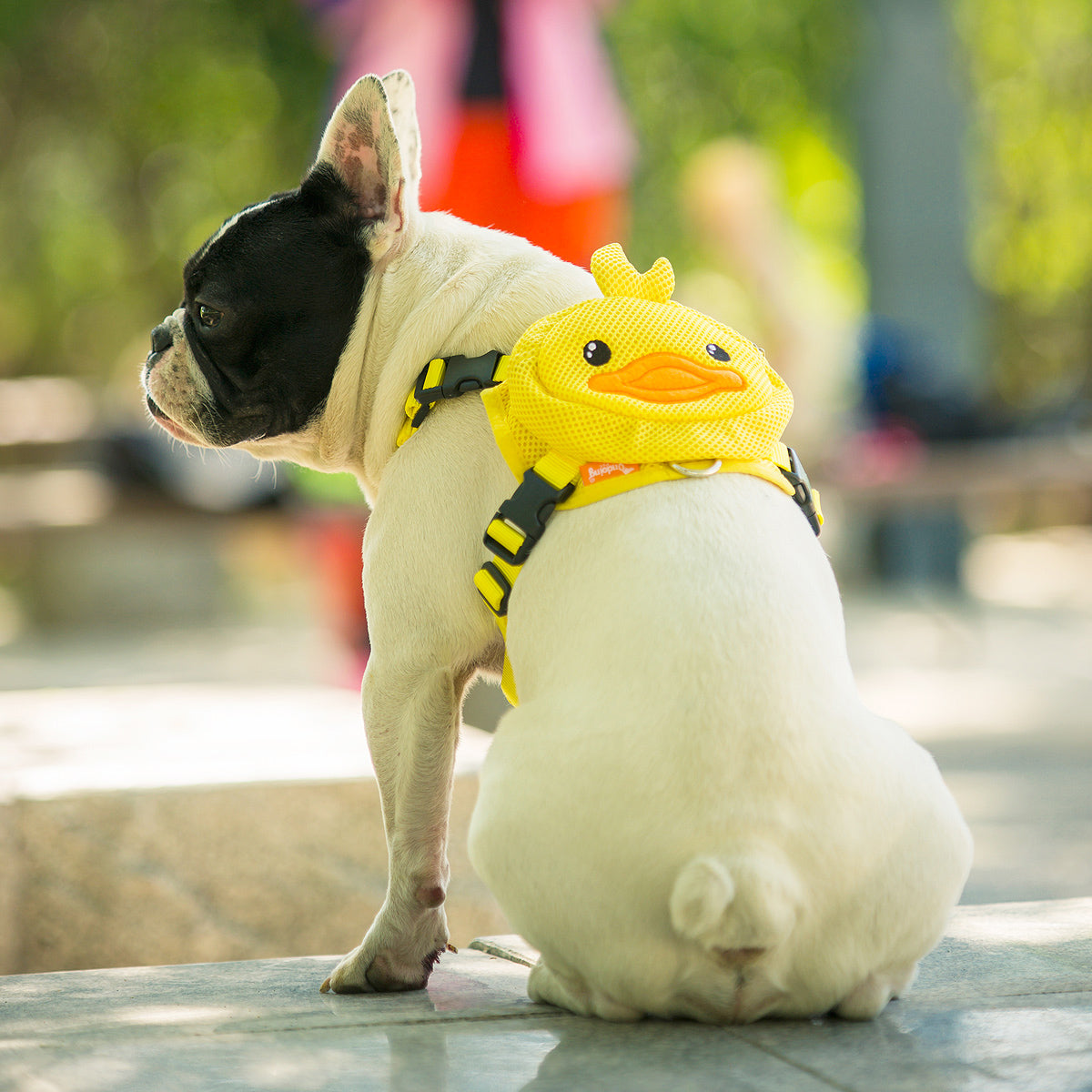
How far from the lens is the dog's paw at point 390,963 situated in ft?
9.25

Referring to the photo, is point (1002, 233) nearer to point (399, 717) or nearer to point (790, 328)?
point (790, 328)

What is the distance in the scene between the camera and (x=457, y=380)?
2725 mm

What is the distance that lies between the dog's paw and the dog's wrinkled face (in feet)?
3.35

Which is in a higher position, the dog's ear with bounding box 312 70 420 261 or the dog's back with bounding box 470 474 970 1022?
the dog's ear with bounding box 312 70 420 261

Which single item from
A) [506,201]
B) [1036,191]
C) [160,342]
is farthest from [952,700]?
[1036,191]

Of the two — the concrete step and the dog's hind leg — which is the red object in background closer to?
the concrete step

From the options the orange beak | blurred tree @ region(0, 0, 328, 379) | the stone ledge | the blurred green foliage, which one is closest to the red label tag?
the orange beak

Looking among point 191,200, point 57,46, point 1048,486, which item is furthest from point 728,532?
point 191,200

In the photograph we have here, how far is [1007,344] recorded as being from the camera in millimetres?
24500

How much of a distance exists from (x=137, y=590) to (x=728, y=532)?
11.4m

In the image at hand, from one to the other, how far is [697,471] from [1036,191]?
23.7 m

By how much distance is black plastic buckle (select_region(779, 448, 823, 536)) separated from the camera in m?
2.62

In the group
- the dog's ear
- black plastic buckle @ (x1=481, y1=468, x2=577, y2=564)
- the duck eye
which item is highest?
the dog's ear

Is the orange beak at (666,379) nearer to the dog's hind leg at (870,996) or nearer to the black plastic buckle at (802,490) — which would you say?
the black plastic buckle at (802,490)
